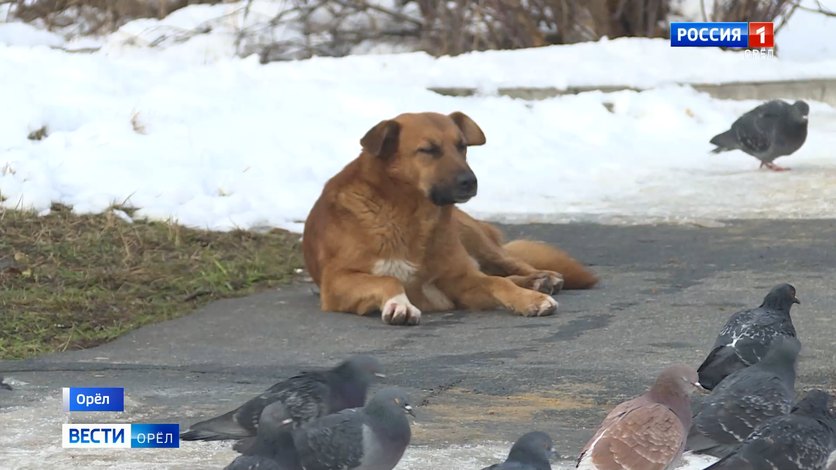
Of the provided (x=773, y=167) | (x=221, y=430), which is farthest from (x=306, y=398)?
(x=773, y=167)

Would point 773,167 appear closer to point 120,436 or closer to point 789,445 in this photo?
point 120,436

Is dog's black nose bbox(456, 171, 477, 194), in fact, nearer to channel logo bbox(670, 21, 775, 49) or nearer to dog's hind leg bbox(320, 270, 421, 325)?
dog's hind leg bbox(320, 270, 421, 325)

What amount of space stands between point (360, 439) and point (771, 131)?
7980 millimetres

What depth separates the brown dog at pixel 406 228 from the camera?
7.12 m

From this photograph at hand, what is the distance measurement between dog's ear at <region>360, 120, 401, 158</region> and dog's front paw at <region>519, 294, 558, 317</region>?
1.03 meters

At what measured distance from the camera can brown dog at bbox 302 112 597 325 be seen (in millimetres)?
7117

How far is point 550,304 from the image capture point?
692cm

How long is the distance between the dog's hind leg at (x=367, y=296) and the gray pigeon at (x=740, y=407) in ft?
9.00

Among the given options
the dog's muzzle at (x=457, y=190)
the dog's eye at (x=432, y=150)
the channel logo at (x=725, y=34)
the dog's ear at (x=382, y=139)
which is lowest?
the dog's muzzle at (x=457, y=190)

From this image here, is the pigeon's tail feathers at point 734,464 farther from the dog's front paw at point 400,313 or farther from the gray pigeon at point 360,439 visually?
the dog's front paw at point 400,313

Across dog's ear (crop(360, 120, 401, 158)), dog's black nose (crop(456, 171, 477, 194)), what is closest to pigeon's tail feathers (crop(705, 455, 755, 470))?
dog's black nose (crop(456, 171, 477, 194))

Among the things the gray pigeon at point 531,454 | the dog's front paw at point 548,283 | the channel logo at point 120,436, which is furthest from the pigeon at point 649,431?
the dog's front paw at point 548,283

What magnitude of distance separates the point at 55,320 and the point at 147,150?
156 inches

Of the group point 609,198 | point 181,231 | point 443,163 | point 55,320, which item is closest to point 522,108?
point 609,198
